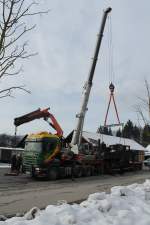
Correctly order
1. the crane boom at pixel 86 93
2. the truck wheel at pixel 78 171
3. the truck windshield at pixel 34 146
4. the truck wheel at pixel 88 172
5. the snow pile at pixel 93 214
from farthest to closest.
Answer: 1. the truck wheel at pixel 88 172
2. the crane boom at pixel 86 93
3. the truck wheel at pixel 78 171
4. the truck windshield at pixel 34 146
5. the snow pile at pixel 93 214

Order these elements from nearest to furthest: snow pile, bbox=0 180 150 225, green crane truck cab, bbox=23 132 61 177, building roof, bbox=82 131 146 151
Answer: snow pile, bbox=0 180 150 225 < green crane truck cab, bbox=23 132 61 177 < building roof, bbox=82 131 146 151

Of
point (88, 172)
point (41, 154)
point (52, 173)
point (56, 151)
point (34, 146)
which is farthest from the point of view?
point (88, 172)

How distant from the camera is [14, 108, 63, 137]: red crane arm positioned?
30.8 metres

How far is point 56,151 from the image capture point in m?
29.5

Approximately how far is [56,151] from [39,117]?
3.55 metres

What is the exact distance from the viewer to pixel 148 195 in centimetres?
1245

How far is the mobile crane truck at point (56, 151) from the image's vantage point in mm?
28672

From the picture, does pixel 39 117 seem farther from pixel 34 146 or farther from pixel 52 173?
pixel 52 173

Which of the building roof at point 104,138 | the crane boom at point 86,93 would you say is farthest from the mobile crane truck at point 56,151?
the building roof at point 104,138

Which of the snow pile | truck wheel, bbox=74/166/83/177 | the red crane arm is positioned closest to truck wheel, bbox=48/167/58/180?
truck wheel, bbox=74/166/83/177

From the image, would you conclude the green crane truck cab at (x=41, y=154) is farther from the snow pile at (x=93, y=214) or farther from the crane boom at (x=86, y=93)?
the snow pile at (x=93, y=214)

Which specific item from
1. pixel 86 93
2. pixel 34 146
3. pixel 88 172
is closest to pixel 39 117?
pixel 34 146

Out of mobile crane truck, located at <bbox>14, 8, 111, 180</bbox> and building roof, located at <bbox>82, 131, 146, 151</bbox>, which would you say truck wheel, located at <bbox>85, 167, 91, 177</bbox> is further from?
building roof, located at <bbox>82, 131, 146, 151</bbox>

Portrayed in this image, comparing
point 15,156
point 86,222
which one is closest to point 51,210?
point 86,222
